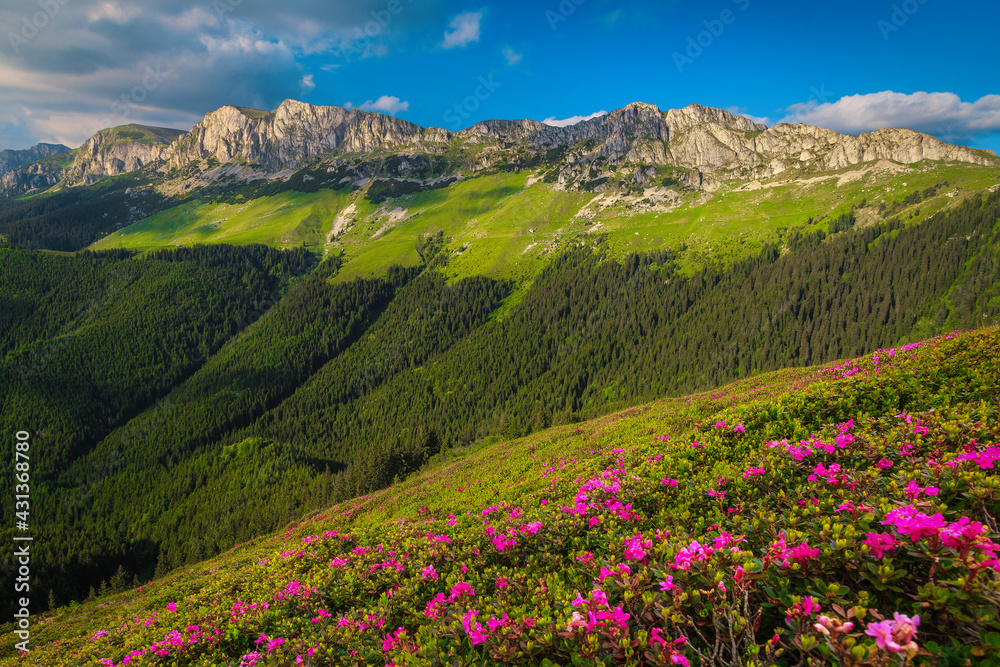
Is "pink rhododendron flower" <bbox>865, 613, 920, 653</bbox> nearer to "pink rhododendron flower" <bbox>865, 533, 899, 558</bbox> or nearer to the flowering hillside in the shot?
the flowering hillside

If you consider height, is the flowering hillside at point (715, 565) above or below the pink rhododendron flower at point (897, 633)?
below

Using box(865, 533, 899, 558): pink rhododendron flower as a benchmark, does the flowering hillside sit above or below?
below

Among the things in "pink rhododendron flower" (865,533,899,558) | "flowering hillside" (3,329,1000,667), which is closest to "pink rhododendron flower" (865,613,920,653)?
"flowering hillside" (3,329,1000,667)

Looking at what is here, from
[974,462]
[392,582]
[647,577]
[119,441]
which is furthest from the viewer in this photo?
[119,441]

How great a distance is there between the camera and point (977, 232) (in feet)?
584

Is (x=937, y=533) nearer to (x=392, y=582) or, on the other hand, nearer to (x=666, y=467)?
(x=666, y=467)

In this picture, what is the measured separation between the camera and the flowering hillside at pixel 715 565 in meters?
3.44

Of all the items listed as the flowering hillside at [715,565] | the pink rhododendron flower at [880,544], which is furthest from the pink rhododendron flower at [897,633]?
the pink rhododendron flower at [880,544]

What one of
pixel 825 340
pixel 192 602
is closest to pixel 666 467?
pixel 192 602

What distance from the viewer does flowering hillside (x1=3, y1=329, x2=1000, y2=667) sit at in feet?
11.3

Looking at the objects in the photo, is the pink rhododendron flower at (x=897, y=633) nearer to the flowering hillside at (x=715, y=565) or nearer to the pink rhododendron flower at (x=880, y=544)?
the flowering hillside at (x=715, y=565)

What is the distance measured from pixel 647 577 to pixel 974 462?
15.7 feet

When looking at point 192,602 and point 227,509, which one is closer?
point 192,602

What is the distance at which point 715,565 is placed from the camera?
4.36 m
